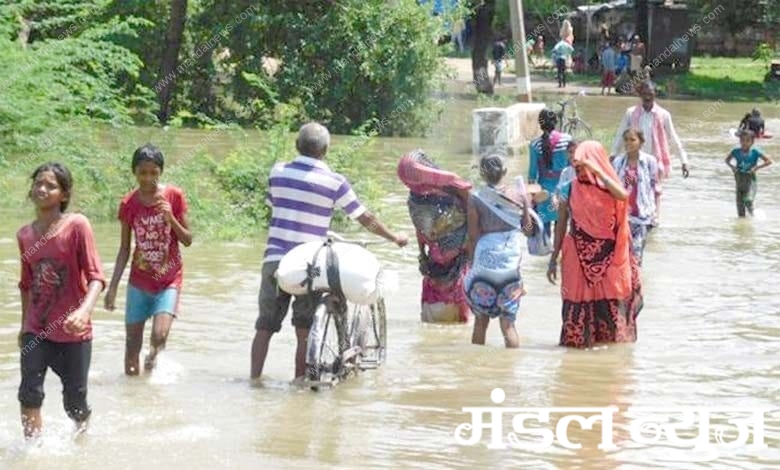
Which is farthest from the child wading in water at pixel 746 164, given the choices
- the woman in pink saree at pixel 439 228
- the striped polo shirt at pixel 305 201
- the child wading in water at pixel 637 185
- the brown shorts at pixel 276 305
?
the brown shorts at pixel 276 305

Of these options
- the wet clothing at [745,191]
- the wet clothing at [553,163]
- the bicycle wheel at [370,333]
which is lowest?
the wet clothing at [745,191]

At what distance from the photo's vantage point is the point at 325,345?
960cm

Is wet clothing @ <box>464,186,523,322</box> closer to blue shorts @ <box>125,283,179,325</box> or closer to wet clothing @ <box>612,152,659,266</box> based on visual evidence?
blue shorts @ <box>125,283,179,325</box>

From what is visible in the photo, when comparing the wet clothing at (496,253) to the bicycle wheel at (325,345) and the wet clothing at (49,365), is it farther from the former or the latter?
the wet clothing at (49,365)

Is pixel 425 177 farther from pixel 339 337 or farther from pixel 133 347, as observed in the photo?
pixel 133 347

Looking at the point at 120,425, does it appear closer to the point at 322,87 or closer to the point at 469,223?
the point at 469,223

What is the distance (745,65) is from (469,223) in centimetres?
4157

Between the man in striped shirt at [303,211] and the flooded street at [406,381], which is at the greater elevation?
the man in striped shirt at [303,211]

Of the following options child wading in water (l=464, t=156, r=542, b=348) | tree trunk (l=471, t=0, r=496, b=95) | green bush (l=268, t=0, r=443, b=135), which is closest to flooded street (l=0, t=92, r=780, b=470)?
child wading in water (l=464, t=156, r=542, b=348)

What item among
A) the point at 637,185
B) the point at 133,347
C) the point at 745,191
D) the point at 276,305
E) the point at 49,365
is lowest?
the point at 745,191

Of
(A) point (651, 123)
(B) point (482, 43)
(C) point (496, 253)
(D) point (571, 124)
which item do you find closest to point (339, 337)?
(C) point (496, 253)

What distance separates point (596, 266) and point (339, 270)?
2.29 meters

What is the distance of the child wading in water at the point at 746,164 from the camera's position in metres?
18.0

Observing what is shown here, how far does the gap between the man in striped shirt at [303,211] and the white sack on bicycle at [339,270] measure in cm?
18
